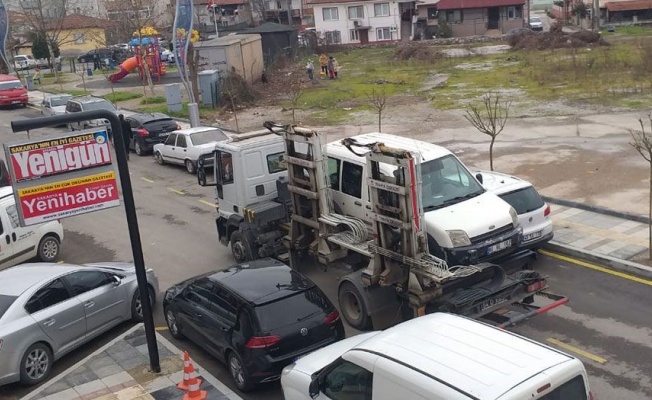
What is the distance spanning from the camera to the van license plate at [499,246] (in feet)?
41.4

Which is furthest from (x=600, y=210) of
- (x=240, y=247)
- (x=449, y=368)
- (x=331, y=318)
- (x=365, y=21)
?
(x=365, y=21)

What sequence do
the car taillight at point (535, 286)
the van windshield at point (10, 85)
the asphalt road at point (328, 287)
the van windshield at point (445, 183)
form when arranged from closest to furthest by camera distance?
the asphalt road at point (328, 287)
the car taillight at point (535, 286)
the van windshield at point (445, 183)
the van windshield at point (10, 85)

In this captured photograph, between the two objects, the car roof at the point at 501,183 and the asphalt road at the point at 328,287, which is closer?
the asphalt road at the point at 328,287

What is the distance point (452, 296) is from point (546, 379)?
4.99 m

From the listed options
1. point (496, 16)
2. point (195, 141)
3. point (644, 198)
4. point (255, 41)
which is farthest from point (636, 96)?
point (496, 16)

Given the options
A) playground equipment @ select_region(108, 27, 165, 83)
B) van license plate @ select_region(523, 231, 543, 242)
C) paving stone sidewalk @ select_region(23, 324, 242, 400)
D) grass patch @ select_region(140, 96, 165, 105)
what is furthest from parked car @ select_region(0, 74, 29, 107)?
van license plate @ select_region(523, 231, 543, 242)

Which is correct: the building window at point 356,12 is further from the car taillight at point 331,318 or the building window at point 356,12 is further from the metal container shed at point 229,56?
the car taillight at point 331,318

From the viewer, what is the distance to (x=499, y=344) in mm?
7508

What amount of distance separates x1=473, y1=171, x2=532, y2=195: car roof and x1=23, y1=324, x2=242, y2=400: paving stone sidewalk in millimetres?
6849

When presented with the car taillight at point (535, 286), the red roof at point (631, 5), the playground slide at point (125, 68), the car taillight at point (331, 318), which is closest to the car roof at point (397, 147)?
the car taillight at point (535, 286)

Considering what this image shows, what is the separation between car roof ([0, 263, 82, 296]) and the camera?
39.7 feet

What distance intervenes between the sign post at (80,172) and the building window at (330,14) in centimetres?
6484

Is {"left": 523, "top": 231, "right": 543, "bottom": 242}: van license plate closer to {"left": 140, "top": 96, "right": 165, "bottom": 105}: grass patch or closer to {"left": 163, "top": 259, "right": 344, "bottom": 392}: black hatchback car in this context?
{"left": 163, "top": 259, "right": 344, "bottom": 392}: black hatchback car

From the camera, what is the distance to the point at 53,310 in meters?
12.1
